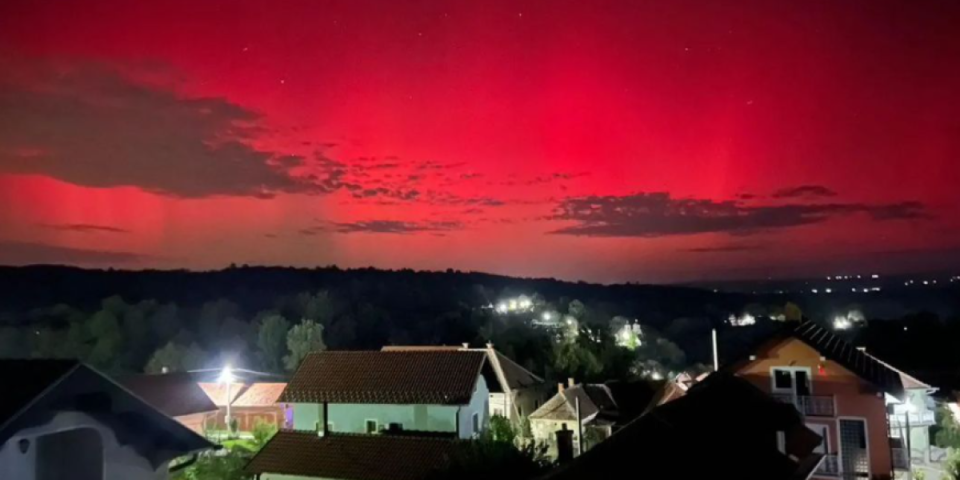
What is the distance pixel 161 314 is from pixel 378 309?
99.4 feet

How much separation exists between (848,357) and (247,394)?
3357 centimetres

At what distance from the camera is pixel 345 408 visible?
2695cm

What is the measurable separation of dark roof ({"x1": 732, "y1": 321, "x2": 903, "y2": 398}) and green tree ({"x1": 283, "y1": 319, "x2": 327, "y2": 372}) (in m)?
54.3

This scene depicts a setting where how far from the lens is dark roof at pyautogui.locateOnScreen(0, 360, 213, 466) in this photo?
20.3 feet

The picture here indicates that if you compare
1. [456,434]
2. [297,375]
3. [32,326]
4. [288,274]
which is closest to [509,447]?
[456,434]

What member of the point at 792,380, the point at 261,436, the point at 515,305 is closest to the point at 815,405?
the point at 792,380

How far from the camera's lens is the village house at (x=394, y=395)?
26219 millimetres

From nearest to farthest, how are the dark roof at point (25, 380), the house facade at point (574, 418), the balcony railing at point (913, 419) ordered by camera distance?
the dark roof at point (25, 380) → the balcony railing at point (913, 419) → the house facade at point (574, 418)

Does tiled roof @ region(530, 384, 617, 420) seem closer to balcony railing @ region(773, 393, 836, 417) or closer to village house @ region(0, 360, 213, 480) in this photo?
balcony railing @ region(773, 393, 836, 417)

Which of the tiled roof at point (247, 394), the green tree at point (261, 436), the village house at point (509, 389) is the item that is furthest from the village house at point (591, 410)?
the tiled roof at point (247, 394)

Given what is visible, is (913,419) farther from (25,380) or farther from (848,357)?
(25,380)

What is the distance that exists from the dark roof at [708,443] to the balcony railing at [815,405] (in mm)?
6141

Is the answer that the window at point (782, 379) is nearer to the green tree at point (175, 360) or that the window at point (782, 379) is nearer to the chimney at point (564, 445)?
the chimney at point (564, 445)

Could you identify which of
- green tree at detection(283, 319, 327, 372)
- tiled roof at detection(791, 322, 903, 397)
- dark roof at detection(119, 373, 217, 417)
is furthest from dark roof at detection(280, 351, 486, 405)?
green tree at detection(283, 319, 327, 372)
